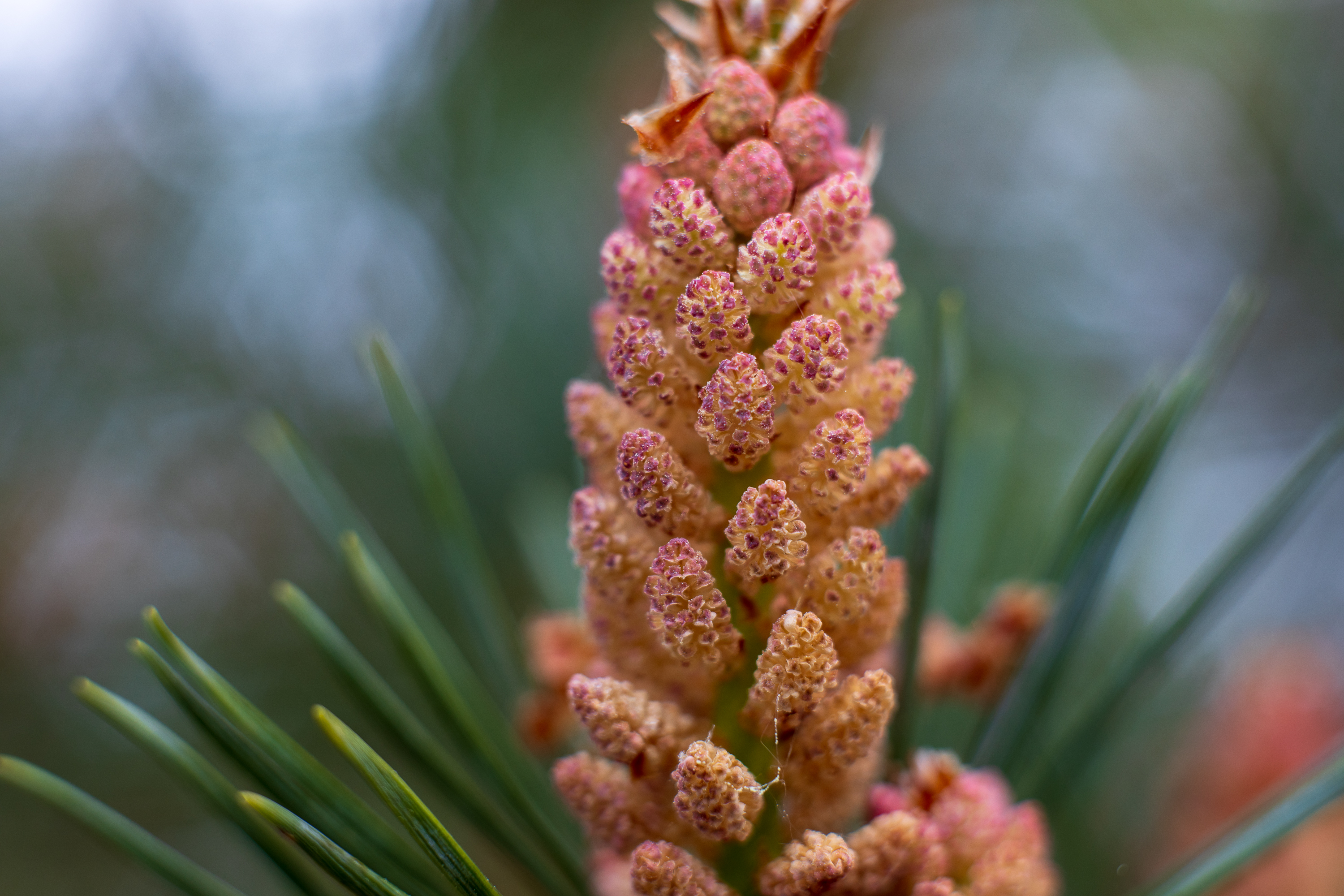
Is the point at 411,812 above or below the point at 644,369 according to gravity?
below

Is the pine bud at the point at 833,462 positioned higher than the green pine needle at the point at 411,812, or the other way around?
the pine bud at the point at 833,462

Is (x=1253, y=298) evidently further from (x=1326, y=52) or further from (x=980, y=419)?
(x=1326, y=52)

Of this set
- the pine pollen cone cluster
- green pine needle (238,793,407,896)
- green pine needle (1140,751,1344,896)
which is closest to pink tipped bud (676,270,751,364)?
the pine pollen cone cluster

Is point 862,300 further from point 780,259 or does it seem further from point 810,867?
point 810,867

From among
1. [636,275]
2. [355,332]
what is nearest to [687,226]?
[636,275]

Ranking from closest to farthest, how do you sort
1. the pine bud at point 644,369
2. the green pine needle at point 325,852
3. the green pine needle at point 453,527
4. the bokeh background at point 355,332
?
the green pine needle at point 325,852
the pine bud at point 644,369
the green pine needle at point 453,527
the bokeh background at point 355,332

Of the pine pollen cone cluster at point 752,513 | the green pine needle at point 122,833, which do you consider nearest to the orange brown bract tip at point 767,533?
the pine pollen cone cluster at point 752,513

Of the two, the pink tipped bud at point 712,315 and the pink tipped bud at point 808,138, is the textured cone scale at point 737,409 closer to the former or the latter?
the pink tipped bud at point 712,315
